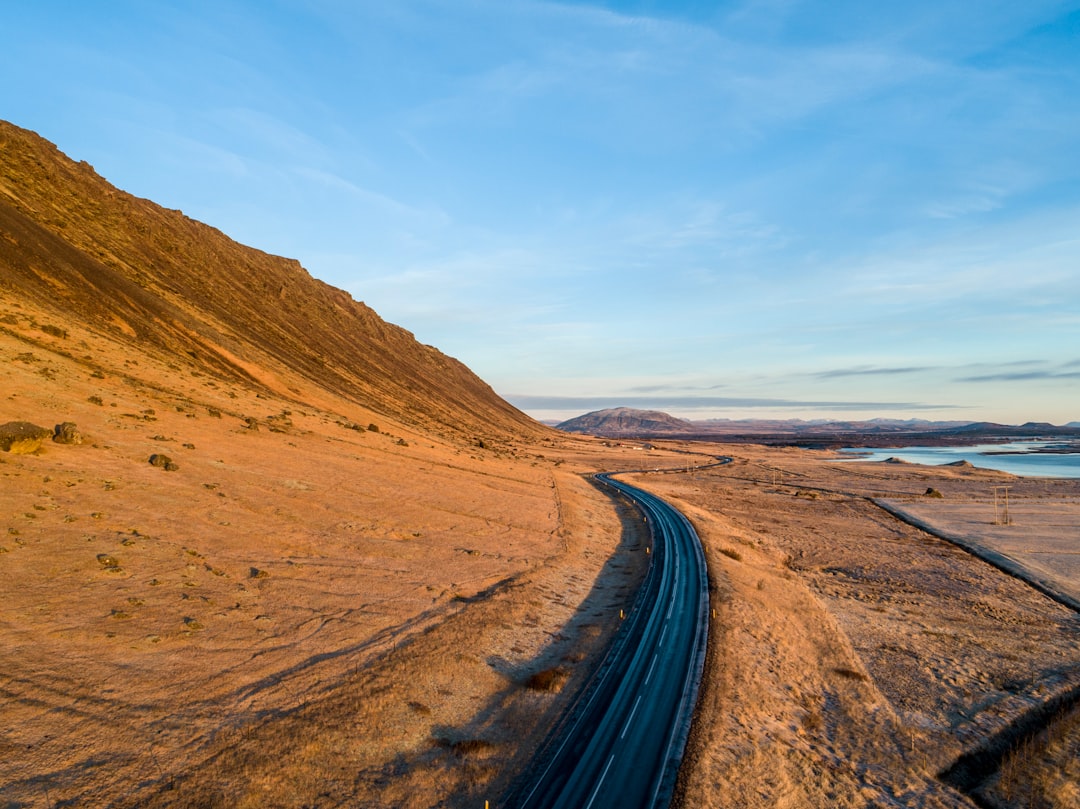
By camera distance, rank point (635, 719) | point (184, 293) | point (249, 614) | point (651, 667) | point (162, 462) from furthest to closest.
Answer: point (184, 293)
point (162, 462)
point (651, 667)
point (249, 614)
point (635, 719)

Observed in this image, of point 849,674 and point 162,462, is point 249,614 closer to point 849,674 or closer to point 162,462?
point 162,462

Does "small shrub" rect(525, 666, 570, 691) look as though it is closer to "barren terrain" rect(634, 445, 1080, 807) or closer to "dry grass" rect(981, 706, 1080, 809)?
"barren terrain" rect(634, 445, 1080, 807)

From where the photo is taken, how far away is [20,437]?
31.1 m

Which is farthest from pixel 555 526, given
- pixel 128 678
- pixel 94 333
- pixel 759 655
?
pixel 94 333

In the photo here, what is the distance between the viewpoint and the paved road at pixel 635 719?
17.0m

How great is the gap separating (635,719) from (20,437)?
33876 millimetres

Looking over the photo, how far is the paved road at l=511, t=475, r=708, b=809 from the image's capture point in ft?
55.7

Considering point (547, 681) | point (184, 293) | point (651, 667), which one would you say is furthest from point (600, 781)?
point (184, 293)

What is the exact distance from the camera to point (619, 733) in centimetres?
1998

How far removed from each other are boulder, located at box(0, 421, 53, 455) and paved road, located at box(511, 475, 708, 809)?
31382 millimetres

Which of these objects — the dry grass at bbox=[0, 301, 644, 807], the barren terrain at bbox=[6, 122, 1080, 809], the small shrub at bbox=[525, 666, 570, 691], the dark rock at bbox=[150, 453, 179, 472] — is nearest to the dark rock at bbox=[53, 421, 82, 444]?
the barren terrain at bbox=[6, 122, 1080, 809]

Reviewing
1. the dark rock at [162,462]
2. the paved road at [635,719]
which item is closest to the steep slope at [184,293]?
the dark rock at [162,462]

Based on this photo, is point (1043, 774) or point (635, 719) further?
point (635, 719)

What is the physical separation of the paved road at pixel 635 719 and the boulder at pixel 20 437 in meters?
31.4
